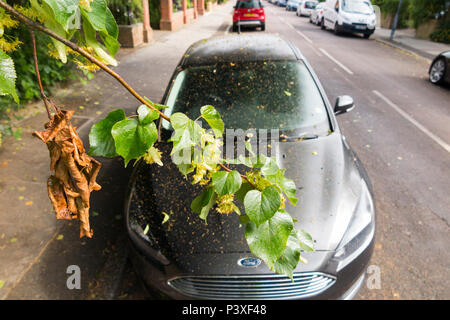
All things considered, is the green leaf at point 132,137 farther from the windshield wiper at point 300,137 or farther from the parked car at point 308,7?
the parked car at point 308,7

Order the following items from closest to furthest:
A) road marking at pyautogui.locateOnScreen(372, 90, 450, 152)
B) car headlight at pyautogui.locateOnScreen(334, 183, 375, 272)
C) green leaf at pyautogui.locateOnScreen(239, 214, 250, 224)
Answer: green leaf at pyautogui.locateOnScreen(239, 214, 250, 224) < car headlight at pyautogui.locateOnScreen(334, 183, 375, 272) < road marking at pyautogui.locateOnScreen(372, 90, 450, 152)

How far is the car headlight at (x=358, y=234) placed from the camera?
1969mm

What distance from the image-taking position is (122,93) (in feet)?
22.3

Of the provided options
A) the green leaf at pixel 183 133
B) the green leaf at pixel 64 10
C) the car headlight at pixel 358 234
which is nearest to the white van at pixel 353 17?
the car headlight at pixel 358 234

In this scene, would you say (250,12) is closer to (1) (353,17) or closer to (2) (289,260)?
(1) (353,17)

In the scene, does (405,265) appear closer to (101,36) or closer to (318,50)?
(101,36)

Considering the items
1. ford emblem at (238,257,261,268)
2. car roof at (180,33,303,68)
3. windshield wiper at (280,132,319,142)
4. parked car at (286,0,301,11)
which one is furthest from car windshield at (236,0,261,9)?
parked car at (286,0,301,11)

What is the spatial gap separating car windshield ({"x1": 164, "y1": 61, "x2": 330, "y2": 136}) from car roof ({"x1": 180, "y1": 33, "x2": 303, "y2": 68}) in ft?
0.35

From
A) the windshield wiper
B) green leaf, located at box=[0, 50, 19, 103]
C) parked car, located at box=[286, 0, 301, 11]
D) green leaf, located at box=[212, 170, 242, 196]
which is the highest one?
parked car, located at box=[286, 0, 301, 11]

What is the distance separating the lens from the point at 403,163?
4371mm

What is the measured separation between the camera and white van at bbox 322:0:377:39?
15797 mm

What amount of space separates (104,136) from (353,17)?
60.6ft

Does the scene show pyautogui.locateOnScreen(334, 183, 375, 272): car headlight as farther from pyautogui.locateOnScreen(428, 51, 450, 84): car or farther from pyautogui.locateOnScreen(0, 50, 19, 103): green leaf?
pyautogui.locateOnScreen(428, 51, 450, 84): car

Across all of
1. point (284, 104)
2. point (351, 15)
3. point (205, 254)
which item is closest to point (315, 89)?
point (284, 104)
